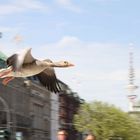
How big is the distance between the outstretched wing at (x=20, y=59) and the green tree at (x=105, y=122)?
97.4 meters

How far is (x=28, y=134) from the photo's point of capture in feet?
370

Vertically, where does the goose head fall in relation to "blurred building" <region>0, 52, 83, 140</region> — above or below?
below

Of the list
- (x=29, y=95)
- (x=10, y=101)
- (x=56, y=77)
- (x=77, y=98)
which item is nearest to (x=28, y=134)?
(x=29, y=95)

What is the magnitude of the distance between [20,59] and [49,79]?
2328mm

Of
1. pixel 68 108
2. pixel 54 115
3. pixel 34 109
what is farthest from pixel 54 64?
pixel 68 108

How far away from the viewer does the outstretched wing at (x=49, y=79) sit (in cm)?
1844

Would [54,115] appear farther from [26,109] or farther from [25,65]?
[25,65]

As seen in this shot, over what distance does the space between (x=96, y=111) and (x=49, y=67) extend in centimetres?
9866

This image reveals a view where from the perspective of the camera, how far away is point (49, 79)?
18.9m

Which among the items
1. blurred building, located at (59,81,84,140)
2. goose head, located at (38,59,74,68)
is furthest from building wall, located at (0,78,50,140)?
goose head, located at (38,59,74,68)

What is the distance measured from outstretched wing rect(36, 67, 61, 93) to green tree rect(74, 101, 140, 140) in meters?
95.2

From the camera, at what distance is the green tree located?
115562mm

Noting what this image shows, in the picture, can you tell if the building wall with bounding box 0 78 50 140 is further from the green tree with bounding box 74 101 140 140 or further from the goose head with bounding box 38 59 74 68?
the goose head with bounding box 38 59 74 68

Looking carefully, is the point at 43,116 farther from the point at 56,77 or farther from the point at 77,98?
the point at 56,77
